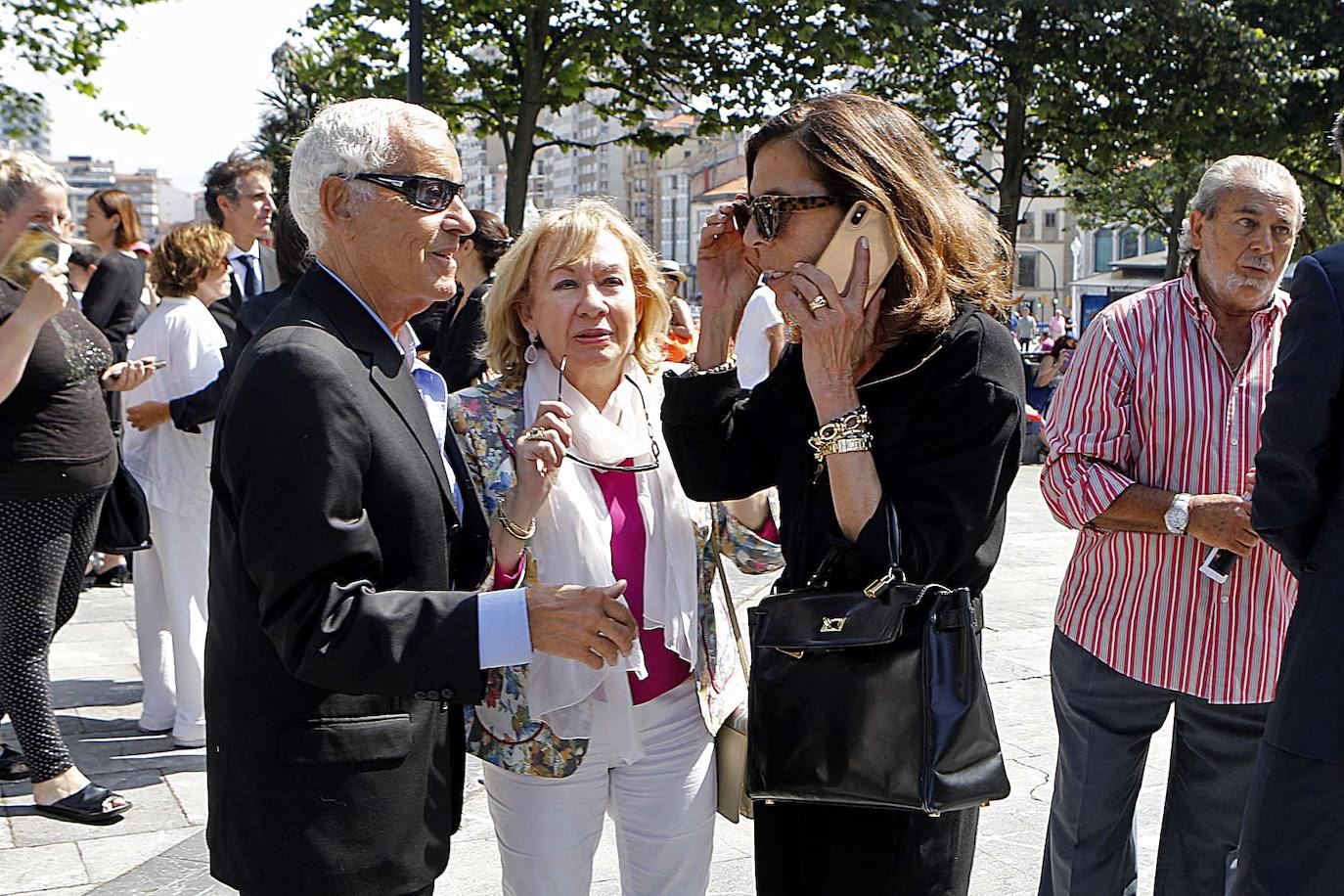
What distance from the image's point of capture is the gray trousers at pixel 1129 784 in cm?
328

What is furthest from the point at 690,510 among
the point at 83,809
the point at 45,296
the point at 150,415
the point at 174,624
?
the point at 150,415

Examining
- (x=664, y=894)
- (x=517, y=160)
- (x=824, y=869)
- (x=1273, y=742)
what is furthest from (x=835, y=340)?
(x=517, y=160)

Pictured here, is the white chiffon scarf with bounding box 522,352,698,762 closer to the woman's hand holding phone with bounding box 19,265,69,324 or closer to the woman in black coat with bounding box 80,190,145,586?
the woman's hand holding phone with bounding box 19,265,69,324

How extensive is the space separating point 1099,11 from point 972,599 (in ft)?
59.8

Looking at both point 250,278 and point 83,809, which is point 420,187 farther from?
point 250,278

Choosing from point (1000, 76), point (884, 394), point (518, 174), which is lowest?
point (884, 394)

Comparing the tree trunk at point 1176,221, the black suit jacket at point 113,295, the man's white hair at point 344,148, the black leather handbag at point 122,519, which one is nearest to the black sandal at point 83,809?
the black leather handbag at point 122,519

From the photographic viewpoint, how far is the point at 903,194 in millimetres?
2344

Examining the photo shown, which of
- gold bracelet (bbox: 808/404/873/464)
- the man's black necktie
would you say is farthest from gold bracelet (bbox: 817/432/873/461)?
the man's black necktie

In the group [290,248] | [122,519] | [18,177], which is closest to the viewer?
[18,177]

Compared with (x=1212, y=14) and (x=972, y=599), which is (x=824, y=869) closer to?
(x=972, y=599)

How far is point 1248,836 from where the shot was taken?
2.46 meters

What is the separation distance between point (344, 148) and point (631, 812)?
146 cm

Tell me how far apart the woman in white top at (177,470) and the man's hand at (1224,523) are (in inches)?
159
